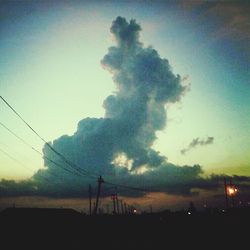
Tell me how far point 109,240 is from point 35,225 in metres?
10.9

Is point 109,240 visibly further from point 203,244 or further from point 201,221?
point 201,221

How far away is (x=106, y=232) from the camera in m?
44.0

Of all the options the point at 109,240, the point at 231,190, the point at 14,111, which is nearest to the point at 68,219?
the point at 109,240

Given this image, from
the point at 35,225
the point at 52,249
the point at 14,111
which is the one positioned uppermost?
the point at 14,111

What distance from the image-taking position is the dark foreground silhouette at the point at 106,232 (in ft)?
123

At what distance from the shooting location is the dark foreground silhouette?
37344 mm

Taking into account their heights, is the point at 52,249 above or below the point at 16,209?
below

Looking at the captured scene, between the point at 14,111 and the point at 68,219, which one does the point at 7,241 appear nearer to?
the point at 68,219

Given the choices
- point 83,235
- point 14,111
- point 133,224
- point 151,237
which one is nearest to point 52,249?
point 83,235

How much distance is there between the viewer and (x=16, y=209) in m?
51.7

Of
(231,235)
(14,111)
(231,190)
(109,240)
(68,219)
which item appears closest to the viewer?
(14,111)

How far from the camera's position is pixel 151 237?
4338cm

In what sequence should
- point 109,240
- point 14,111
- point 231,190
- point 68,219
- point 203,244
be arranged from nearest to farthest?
point 14,111, point 231,190, point 203,244, point 109,240, point 68,219

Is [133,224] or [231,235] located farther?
[133,224]
